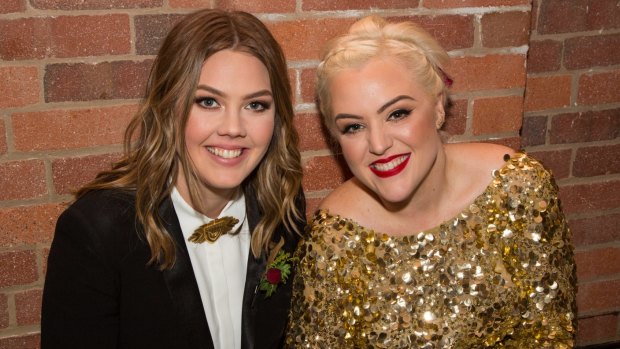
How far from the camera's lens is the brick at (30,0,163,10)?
1.77 metres

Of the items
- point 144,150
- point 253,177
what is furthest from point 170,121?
point 253,177

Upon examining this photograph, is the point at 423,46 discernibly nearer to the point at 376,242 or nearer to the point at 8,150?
the point at 376,242

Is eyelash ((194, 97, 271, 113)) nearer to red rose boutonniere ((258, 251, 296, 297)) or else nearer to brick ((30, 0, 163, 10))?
Answer: brick ((30, 0, 163, 10))

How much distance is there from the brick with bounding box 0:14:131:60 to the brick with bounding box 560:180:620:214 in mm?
1639

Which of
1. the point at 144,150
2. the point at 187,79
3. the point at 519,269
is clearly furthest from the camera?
the point at 519,269

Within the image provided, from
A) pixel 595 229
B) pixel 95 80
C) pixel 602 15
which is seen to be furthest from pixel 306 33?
pixel 595 229

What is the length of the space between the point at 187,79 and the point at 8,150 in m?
0.55

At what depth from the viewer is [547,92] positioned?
2.43 meters

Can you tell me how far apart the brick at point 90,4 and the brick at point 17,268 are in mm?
679

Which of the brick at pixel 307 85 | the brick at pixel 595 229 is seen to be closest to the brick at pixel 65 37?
the brick at pixel 307 85

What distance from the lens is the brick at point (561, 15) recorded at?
239 centimetres

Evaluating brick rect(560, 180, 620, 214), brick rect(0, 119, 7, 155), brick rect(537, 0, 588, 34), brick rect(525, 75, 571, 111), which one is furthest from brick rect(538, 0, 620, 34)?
brick rect(0, 119, 7, 155)

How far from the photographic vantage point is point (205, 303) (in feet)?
6.24

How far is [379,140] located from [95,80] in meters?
0.77
